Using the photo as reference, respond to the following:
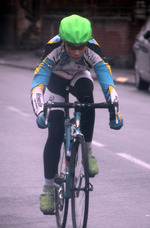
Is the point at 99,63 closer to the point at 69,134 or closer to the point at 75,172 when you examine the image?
the point at 69,134

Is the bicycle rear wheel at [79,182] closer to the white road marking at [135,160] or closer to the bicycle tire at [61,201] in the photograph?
the bicycle tire at [61,201]

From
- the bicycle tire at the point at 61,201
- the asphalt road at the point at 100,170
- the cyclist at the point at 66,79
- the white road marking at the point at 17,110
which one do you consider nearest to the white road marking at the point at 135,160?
the asphalt road at the point at 100,170

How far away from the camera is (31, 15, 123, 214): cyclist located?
5.35 meters

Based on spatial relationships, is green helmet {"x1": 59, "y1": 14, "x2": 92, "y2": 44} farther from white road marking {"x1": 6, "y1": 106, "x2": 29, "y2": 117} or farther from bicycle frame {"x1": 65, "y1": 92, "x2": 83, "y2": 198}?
white road marking {"x1": 6, "y1": 106, "x2": 29, "y2": 117}

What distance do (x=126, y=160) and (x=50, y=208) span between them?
3.24m

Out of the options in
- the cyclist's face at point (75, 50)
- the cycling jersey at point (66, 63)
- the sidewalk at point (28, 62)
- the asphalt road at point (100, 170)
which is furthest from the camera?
the sidewalk at point (28, 62)

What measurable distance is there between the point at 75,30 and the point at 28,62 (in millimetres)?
23241

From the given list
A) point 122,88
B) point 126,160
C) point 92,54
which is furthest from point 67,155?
point 122,88

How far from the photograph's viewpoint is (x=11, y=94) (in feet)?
55.3

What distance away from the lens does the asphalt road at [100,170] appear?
6.34 meters

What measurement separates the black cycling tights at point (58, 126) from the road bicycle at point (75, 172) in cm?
8

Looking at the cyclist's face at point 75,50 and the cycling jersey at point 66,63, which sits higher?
the cyclist's face at point 75,50

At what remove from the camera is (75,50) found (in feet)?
17.8

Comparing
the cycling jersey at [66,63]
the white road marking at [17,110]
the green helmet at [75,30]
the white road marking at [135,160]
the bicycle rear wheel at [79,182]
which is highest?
the green helmet at [75,30]
